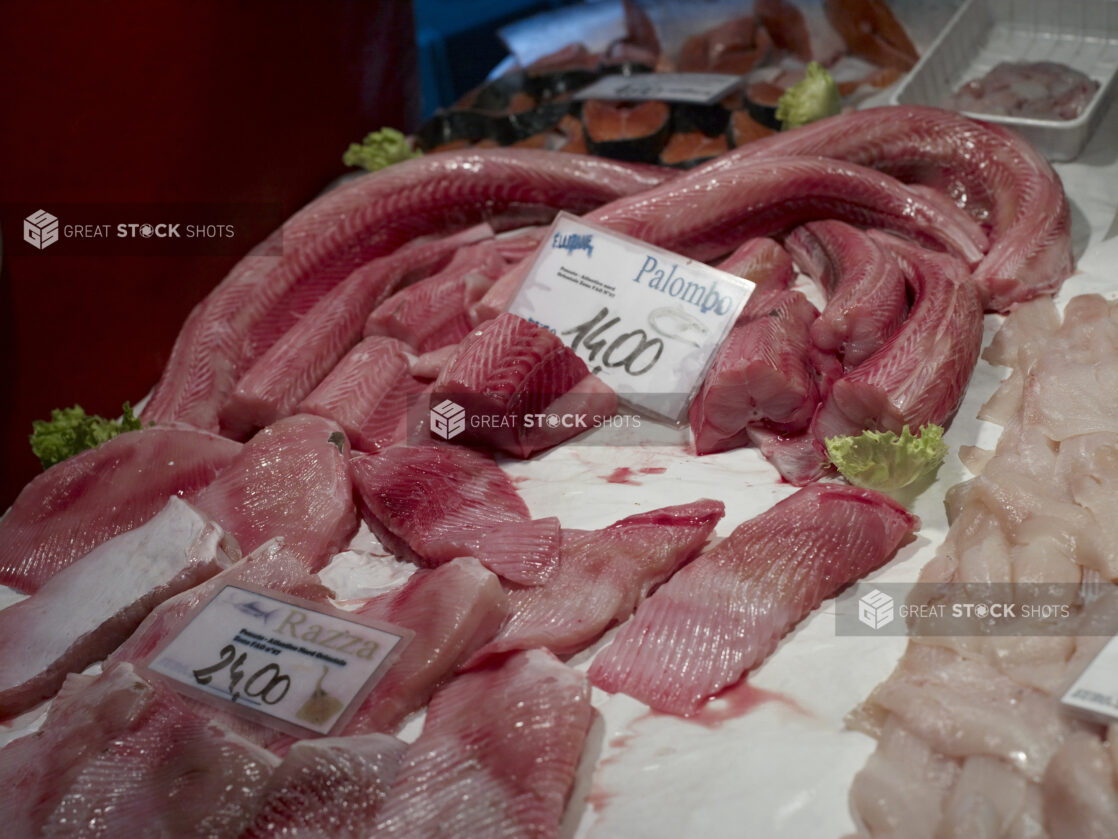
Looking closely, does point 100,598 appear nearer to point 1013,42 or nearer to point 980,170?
point 980,170

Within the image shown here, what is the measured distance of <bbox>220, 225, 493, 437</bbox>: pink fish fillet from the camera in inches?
110

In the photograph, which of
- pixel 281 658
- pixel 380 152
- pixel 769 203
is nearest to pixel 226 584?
pixel 281 658

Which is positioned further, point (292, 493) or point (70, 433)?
point (70, 433)

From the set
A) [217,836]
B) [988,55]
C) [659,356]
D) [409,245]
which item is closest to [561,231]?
[659,356]

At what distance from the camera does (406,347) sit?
2.93m

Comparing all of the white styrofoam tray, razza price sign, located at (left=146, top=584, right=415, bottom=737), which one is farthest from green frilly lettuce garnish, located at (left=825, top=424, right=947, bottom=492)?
the white styrofoam tray

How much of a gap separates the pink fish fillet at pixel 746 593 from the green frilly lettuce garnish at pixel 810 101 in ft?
6.46

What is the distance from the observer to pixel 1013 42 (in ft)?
13.7

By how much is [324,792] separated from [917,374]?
1646mm

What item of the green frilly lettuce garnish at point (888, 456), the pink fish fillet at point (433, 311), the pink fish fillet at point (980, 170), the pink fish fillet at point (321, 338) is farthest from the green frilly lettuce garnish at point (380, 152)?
the green frilly lettuce garnish at point (888, 456)

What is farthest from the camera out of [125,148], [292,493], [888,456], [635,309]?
[125,148]

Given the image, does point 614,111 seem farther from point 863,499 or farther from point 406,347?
point 863,499

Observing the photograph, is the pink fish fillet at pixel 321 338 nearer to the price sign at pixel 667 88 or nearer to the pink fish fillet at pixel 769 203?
the pink fish fillet at pixel 769 203

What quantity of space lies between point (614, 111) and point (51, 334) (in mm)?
2369
